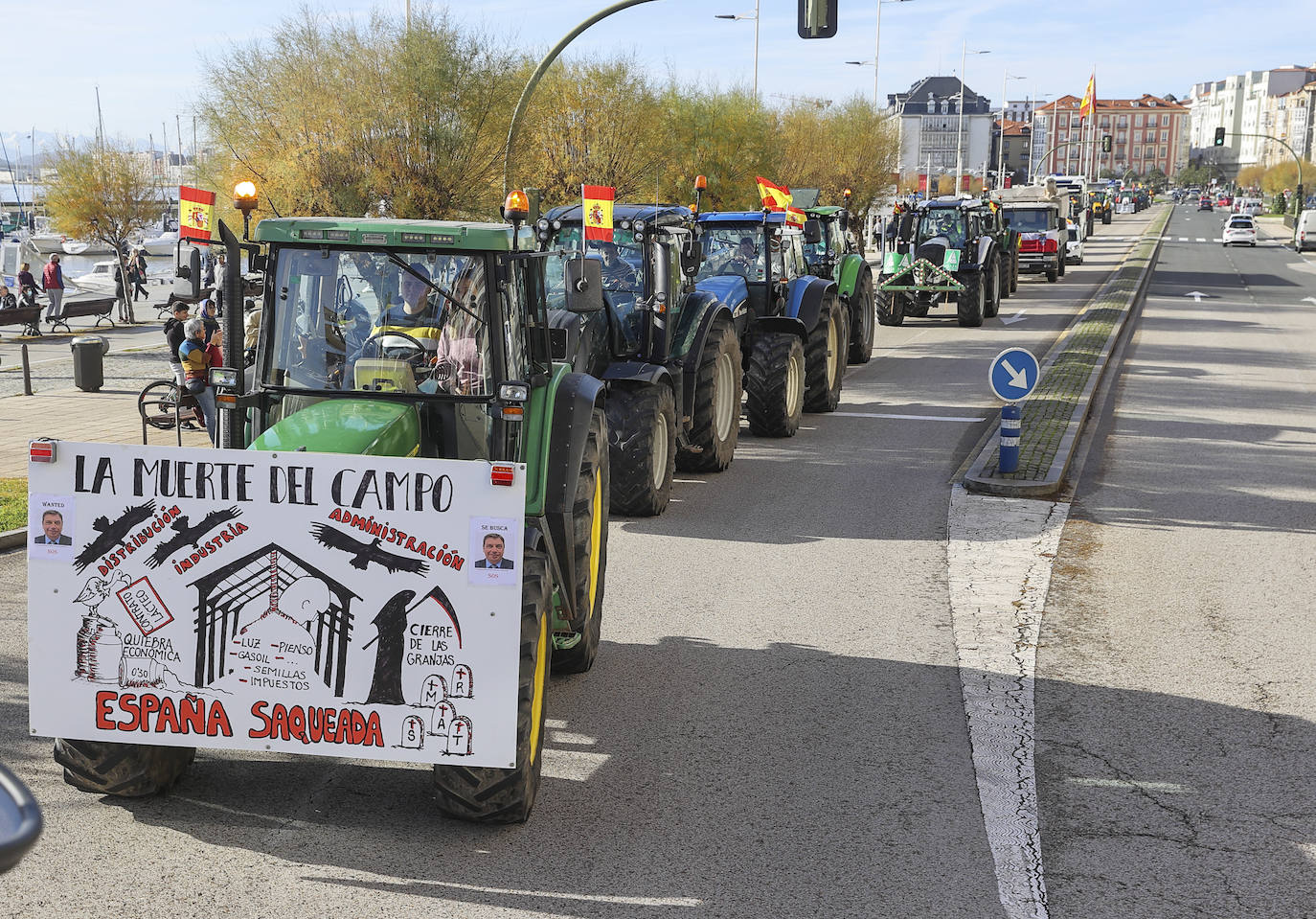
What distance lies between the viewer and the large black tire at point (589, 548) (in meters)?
6.74

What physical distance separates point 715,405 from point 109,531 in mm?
8072

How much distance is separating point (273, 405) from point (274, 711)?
1.69 metres

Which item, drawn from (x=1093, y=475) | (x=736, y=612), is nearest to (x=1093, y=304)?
(x=1093, y=475)

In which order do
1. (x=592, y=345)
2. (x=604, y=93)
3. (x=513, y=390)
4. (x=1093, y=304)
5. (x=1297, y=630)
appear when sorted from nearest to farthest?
(x=513, y=390) < (x=1297, y=630) < (x=592, y=345) < (x=604, y=93) < (x=1093, y=304)

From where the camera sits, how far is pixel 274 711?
4.99m

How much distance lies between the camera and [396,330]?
6.03m

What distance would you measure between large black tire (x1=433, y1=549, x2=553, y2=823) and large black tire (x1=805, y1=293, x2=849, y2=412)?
11.4m

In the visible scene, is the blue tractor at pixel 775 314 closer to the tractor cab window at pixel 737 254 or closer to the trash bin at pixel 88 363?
the tractor cab window at pixel 737 254

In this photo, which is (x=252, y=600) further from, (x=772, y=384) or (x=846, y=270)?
(x=846, y=270)

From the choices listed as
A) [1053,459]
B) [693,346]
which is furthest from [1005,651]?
[1053,459]

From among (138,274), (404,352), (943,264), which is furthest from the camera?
(138,274)

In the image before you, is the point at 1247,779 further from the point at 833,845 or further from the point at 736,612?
the point at 736,612

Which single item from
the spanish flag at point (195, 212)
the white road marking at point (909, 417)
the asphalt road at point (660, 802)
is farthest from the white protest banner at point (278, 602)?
the white road marking at point (909, 417)

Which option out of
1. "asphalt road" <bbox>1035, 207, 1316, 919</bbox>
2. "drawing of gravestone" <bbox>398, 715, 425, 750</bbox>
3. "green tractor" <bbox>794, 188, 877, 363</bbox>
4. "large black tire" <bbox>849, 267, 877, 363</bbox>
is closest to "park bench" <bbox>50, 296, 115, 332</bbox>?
"green tractor" <bbox>794, 188, 877, 363</bbox>
